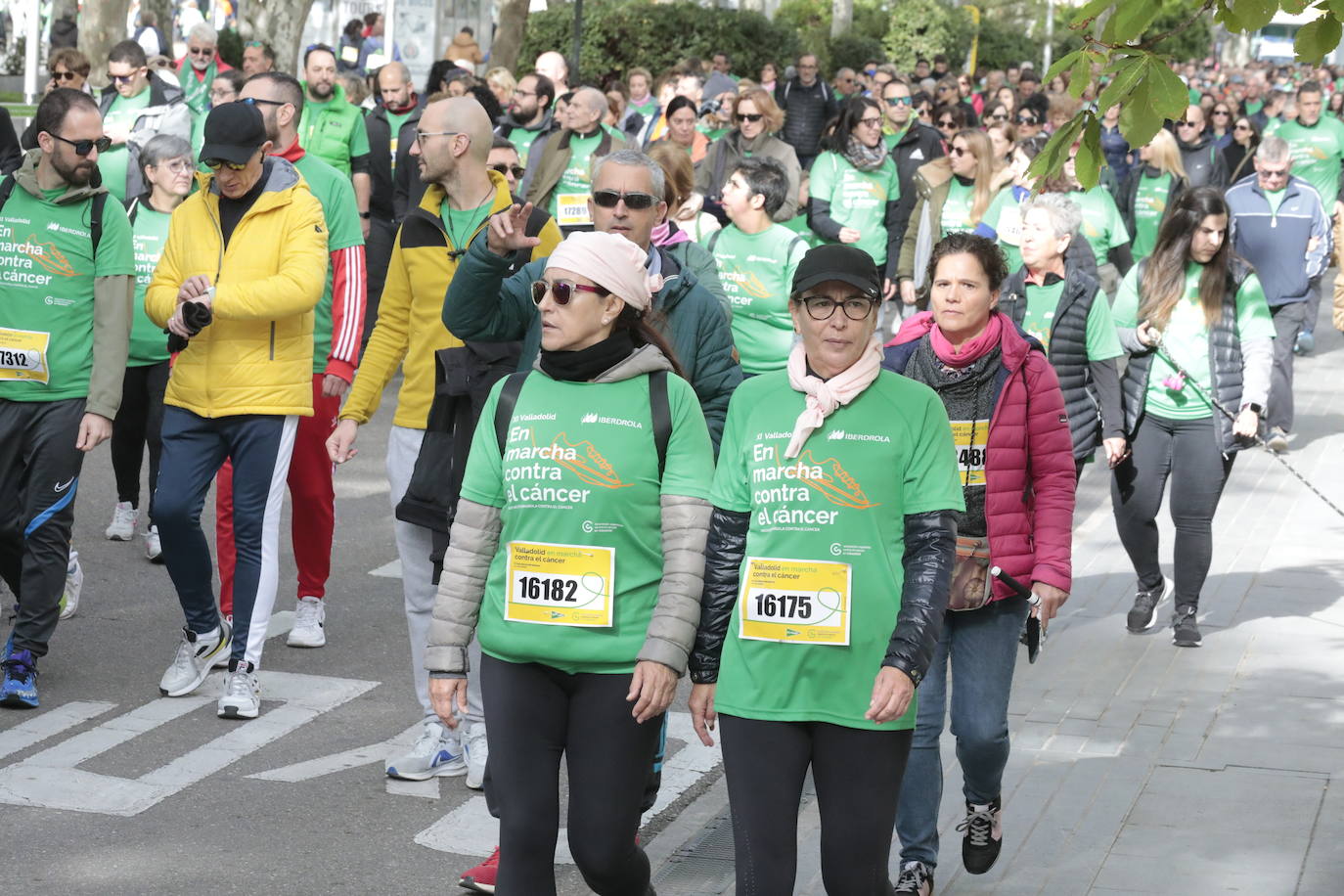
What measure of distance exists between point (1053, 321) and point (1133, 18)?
346 cm

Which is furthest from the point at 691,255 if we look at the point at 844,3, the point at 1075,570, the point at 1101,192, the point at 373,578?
the point at 844,3

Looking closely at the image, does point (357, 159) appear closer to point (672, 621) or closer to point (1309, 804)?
point (1309, 804)

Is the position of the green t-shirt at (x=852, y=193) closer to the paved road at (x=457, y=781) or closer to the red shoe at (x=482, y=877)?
the paved road at (x=457, y=781)

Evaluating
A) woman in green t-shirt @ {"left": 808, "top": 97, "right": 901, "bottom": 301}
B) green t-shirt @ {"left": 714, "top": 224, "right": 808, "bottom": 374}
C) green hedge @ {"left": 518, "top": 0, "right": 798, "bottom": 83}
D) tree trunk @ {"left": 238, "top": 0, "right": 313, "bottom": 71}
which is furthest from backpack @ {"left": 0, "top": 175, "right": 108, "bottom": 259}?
green hedge @ {"left": 518, "top": 0, "right": 798, "bottom": 83}

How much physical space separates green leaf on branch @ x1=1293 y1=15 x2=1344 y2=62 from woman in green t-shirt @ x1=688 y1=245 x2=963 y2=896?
1.06m

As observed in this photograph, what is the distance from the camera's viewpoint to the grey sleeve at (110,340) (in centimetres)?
721

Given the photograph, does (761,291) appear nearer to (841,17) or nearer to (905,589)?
(905,589)

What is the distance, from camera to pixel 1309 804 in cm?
628

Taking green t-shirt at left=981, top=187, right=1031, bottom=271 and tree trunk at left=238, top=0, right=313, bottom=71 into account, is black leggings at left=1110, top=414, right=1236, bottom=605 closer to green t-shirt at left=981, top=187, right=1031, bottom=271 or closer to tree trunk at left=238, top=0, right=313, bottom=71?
green t-shirt at left=981, top=187, right=1031, bottom=271

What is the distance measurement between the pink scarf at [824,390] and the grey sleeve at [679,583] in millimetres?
296

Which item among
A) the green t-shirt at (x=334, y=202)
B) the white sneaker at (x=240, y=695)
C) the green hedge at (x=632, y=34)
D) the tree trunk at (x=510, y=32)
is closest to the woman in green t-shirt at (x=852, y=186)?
the green t-shirt at (x=334, y=202)

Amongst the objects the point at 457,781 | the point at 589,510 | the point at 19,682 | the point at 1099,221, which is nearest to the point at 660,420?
the point at 589,510

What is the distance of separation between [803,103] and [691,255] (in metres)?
18.3

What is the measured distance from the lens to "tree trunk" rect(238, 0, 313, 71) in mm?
25469
